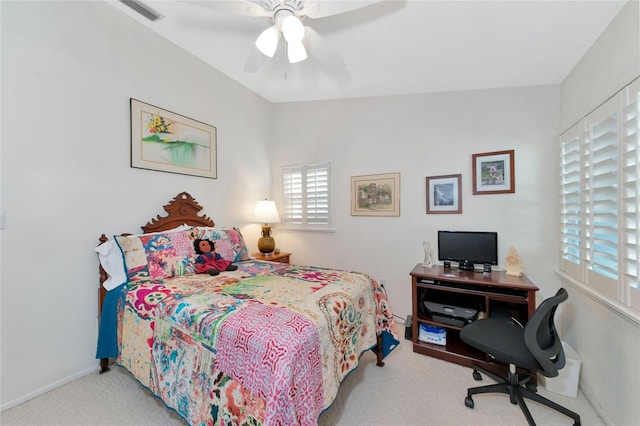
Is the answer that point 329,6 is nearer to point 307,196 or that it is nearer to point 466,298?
point 307,196

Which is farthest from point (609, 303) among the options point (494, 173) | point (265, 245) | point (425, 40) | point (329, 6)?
point (265, 245)

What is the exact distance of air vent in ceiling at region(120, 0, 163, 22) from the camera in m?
2.11

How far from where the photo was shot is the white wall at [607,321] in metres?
1.45

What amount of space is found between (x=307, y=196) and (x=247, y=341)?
8.81 ft

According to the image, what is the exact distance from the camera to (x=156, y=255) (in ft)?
7.16

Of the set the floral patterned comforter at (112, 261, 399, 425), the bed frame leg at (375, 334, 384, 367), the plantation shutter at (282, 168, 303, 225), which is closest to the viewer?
the floral patterned comforter at (112, 261, 399, 425)

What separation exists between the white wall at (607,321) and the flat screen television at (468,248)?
2.05 ft

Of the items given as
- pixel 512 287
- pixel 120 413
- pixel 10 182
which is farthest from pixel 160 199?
pixel 512 287

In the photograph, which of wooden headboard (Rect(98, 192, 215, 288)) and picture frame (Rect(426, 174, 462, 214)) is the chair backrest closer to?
picture frame (Rect(426, 174, 462, 214))

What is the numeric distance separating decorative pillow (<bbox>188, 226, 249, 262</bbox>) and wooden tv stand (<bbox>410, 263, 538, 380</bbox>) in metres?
1.81

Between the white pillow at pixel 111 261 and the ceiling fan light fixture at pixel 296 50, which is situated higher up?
the ceiling fan light fixture at pixel 296 50

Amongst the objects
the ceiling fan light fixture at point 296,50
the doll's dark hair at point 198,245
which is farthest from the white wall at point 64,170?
the ceiling fan light fixture at point 296,50

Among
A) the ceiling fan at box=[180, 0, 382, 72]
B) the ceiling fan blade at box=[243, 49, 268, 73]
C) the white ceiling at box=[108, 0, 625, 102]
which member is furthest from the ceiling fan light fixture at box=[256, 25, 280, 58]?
the white ceiling at box=[108, 0, 625, 102]

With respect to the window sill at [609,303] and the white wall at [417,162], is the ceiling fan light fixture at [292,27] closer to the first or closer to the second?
the white wall at [417,162]
